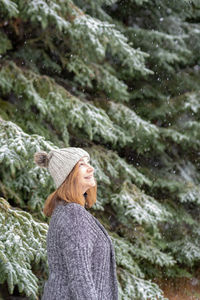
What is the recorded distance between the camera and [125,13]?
8.81 meters

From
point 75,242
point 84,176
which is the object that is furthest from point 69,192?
point 75,242

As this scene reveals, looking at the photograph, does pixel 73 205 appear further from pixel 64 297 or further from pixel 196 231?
pixel 196 231

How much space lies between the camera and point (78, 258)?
6.82 feet

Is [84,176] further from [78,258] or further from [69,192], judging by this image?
[78,258]

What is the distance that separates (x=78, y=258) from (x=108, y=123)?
333cm

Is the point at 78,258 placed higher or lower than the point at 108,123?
higher

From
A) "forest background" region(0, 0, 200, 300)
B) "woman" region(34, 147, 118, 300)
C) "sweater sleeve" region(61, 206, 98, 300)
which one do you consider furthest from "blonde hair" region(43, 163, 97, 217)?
"forest background" region(0, 0, 200, 300)

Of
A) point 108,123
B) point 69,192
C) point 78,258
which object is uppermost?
point 69,192

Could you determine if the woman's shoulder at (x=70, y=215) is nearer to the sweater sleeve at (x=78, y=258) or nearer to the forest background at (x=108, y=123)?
the sweater sleeve at (x=78, y=258)

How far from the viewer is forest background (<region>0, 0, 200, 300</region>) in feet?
12.6

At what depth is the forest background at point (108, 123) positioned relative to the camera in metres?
3.83

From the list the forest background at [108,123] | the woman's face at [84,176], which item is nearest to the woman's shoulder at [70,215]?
the woman's face at [84,176]

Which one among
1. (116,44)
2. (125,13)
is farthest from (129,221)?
(125,13)

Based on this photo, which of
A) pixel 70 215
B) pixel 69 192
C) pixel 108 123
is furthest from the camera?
pixel 108 123
